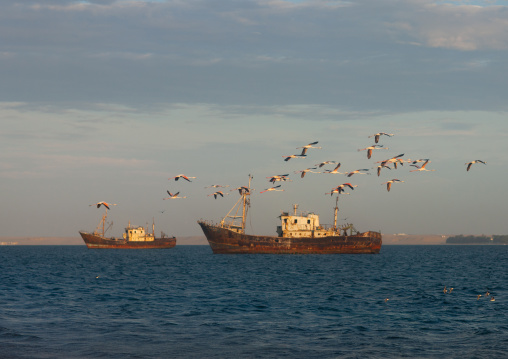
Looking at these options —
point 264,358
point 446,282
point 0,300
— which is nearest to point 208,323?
point 264,358

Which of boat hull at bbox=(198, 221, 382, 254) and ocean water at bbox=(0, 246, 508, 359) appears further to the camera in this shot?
boat hull at bbox=(198, 221, 382, 254)

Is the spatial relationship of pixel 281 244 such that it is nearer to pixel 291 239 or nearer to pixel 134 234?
pixel 291 239

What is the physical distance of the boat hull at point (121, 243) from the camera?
175 m

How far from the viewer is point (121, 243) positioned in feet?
575

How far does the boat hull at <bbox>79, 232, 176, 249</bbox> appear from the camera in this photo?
175m

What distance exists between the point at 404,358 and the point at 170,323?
11.8 m

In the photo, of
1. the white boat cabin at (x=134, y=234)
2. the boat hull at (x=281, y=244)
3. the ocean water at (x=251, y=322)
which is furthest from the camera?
the white boat cabin at (x=134, y=234)

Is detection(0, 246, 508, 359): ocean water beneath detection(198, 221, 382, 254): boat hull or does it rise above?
beneath

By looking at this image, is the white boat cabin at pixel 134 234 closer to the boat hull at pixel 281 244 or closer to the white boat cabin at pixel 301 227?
the boat hull at pixel 281 244

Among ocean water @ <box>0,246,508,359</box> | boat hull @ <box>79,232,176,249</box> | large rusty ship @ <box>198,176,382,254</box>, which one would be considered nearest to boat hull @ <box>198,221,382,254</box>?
large rusty ship @ <box>198,176,382,254</box>

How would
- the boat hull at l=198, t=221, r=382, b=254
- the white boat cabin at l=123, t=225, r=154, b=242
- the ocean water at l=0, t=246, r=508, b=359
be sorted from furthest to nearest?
the white boat cabin at l=123, t=225, r=154, b=242, the boat hull at l=198, t=221, r=382, b=254, the ocean water at l=0, t=246, r=508, b=359

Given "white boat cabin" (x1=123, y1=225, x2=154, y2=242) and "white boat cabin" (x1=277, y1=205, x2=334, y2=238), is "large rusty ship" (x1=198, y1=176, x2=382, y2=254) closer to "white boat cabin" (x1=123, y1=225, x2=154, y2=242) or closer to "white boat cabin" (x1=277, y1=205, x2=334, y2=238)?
"white boat cabin" (x1=277, y1=205, x2=334, y2=238)

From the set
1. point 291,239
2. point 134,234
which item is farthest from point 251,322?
point 134,234

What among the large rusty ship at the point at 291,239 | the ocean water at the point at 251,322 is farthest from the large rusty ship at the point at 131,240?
the ocean water at the point at 251,322
